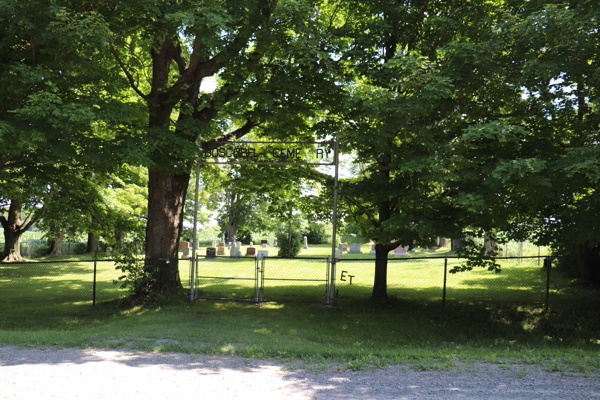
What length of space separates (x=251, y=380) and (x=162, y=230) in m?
8.49

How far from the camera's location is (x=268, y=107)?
11984 mm

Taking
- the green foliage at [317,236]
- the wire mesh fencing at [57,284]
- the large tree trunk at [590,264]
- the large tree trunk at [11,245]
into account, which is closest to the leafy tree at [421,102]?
the wire mesh fencing at [57,284]

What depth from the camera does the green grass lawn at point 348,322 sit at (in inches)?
312

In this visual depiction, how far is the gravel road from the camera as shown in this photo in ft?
18.1

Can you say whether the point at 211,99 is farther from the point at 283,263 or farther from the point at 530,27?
the point at 283,263

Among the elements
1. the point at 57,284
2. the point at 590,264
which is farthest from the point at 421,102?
the point at 57,284

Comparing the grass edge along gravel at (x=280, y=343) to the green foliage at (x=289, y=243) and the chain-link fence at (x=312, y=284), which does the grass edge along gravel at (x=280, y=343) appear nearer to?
the chain-link fence at (x=312, y=284)

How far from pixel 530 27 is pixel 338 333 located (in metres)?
7.23

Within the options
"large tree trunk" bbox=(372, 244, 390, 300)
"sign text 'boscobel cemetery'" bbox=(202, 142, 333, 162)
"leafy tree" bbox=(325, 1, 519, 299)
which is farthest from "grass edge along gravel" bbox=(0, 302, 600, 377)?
"sign text 'boscobel cemetery'" bbox=(202, 142, 333, 162)

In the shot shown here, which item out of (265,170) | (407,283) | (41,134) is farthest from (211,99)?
(407,283)

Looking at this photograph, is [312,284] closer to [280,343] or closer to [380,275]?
[380,275]

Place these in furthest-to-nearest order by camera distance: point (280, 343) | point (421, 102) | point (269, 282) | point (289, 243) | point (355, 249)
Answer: point (355, 249), point (289, 243), point (269, 282), point (421, 102), point (280, 343)

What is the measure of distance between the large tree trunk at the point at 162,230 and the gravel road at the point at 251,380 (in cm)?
652

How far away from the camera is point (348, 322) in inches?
468
